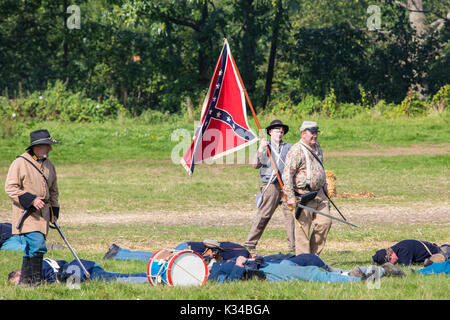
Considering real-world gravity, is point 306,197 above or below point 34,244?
above

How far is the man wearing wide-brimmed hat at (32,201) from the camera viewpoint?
26.7 ft

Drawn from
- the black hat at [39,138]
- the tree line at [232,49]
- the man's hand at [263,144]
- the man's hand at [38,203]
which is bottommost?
the man's hand at [38,203]

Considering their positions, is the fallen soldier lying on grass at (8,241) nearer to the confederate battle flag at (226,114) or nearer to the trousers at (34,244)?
the confederate battle flag at (226,114)

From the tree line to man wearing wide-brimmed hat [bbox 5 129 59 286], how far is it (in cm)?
2527

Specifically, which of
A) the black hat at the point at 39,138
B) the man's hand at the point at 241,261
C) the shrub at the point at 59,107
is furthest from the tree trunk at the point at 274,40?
the black hat at the point at 39,138

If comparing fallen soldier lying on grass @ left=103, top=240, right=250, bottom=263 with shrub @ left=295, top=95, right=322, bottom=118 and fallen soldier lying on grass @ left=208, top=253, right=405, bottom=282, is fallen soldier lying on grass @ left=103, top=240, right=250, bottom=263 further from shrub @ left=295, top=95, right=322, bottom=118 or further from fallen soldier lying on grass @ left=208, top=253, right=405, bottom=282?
shrub @ left=295, top=95, right=322, bottom=118

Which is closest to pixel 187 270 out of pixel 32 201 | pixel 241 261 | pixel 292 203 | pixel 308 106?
pixel 241 261

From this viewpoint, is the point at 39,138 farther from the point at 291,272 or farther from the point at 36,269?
the point at 291,272

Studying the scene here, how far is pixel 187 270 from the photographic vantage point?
7.93 m

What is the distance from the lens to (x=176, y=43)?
37125mm

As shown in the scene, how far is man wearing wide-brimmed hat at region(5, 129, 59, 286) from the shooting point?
815 cm

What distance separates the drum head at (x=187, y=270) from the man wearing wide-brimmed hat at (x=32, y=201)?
1.40 m

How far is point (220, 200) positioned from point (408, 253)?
332 inches
